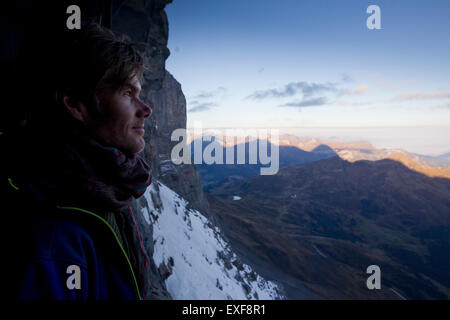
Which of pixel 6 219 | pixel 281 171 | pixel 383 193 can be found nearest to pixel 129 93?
pixel 6 219

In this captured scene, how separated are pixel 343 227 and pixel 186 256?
3057 inches

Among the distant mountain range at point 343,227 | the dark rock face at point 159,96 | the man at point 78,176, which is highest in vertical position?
the dark rock face at point 159,96

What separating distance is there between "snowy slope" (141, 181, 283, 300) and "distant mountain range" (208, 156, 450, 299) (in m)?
17.0

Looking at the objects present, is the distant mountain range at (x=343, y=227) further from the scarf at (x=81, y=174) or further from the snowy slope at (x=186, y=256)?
the scarf at (x=81, y=174)

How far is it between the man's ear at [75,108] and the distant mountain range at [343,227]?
35308 millimetres

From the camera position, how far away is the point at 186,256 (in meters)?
15.0

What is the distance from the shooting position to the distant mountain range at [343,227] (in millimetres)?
43969

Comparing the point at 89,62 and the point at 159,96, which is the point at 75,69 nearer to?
the point at 89,62

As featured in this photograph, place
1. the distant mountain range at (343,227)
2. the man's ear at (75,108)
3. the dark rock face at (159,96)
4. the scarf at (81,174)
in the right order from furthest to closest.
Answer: the distant mountain range at (343,227) → the dark rock face at (159,96) → the man's ear at (75,108) → the scarf at (81,174)

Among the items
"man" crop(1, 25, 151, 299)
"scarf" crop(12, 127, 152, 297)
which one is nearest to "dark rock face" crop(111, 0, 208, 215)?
"man" crop(1, 25, 151, 299)

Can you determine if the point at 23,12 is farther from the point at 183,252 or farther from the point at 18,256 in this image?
the point at 183,252

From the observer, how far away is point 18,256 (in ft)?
3.45

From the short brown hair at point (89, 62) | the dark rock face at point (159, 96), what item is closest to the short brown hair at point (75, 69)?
the short brown hair at point (89, 62)
